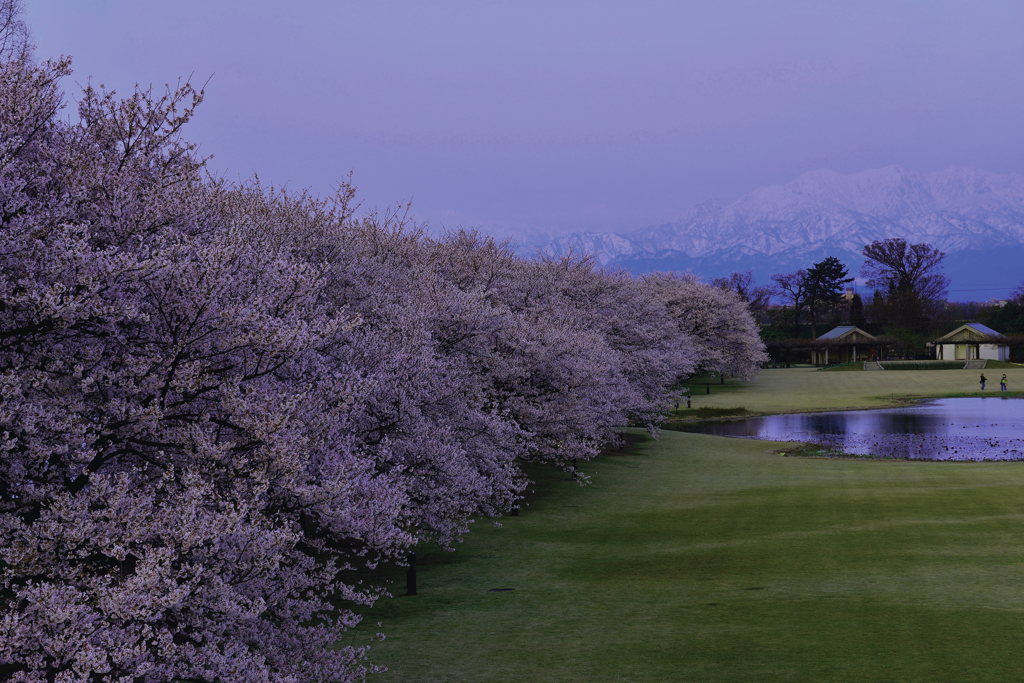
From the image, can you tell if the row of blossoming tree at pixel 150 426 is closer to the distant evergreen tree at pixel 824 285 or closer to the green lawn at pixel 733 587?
the green lawn at pixel 733 587

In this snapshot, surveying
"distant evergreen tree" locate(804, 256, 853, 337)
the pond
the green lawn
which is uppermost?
"distant evergreen tree" locate(804, 256, 853, 337)

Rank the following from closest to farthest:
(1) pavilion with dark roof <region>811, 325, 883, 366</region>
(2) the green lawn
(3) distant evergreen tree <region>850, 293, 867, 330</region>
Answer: (2) the green lawn
(1) pavilion with dark roof <region>811, 325, 883, 366</region>
(3) distant evergreen tree <region>850, 293, 867, 330</region>

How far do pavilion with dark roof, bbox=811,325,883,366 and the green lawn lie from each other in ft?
428

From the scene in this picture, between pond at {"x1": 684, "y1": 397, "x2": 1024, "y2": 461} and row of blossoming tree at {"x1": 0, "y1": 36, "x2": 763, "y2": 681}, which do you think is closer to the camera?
row of blossoming tree at {"x1": 0, "y1": 36, "x2": 763, "y2": 681}

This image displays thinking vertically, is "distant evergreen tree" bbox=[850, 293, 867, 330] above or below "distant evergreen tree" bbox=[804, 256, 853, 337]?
below

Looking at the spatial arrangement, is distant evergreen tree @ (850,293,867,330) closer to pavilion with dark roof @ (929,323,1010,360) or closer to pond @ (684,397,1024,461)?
pavilion with dark roof @ (929,323,1010,360)

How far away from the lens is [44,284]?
11219 millimetres

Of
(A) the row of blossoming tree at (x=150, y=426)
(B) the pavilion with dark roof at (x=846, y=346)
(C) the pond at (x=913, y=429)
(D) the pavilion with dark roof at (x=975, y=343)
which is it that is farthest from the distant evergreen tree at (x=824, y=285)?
(A) the row of blossoming tree at (x=150, y=426)

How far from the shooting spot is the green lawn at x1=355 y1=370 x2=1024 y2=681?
656 inches

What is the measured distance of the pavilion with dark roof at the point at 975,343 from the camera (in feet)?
495

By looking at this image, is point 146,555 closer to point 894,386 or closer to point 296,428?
point 296,428

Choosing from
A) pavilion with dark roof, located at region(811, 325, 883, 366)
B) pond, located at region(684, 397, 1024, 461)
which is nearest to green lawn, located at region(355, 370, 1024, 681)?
pond, located at region(684, 397, 1024, 461)

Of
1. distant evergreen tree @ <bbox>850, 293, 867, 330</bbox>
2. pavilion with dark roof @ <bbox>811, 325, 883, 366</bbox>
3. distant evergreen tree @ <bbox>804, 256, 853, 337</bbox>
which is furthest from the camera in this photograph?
distant evergreen tree @ <bbox>804, 256, 853, 337</bbox>

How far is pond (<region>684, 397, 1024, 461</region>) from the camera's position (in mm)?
54156
